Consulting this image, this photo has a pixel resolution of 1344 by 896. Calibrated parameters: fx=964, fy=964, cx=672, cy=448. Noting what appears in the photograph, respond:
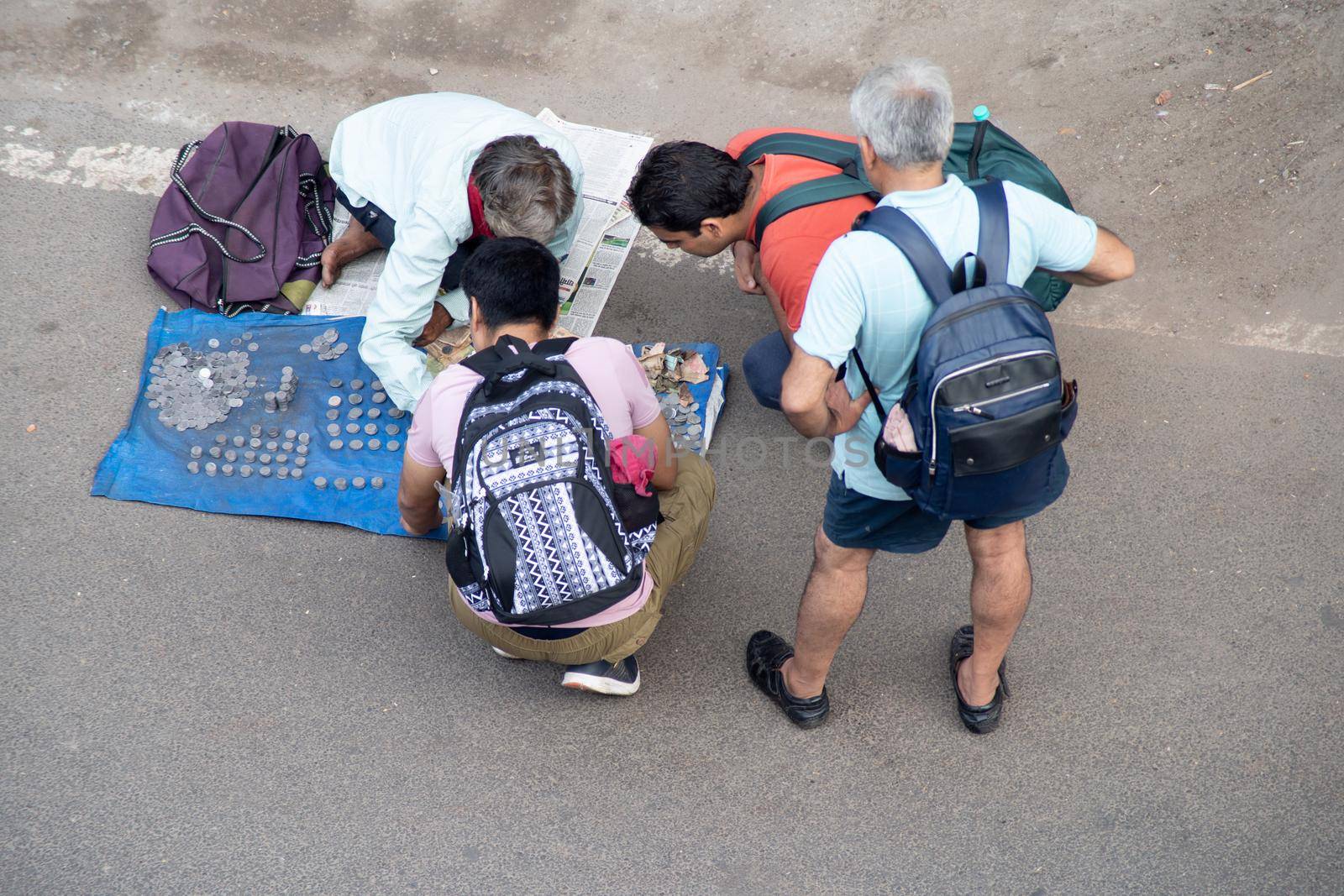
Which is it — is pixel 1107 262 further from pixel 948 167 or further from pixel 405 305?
pixel 405 305

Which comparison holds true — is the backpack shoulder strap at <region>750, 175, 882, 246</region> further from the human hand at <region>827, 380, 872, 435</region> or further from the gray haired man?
the gray haired man

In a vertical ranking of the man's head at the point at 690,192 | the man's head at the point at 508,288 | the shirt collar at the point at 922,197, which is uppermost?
the shirt collar at the point at 922,197

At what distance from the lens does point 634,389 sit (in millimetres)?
2697

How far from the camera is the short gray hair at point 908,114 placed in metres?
2.00

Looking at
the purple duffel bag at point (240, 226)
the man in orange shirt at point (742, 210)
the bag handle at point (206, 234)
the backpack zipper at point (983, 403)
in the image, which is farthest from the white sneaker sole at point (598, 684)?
the bag handle at point (206, 234)

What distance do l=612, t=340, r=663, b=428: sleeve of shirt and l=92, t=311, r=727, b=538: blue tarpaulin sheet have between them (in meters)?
0.84

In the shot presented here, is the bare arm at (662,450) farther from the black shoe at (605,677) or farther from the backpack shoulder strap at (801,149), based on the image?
the backpack shoulder strap at (801,149)

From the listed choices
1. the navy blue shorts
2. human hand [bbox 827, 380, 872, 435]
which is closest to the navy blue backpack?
human hand [bbox 827, 380, 872, 435]

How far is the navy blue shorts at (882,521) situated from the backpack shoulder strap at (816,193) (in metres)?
0.78

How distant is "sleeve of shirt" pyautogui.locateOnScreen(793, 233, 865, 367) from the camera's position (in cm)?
200

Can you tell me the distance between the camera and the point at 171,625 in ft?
10.2

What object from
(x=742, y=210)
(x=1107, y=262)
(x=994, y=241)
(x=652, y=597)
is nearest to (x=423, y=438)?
(x=652, y=597)

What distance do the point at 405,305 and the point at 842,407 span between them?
6.25 ft

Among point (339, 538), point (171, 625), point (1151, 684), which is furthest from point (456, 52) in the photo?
point (1151, 684)
